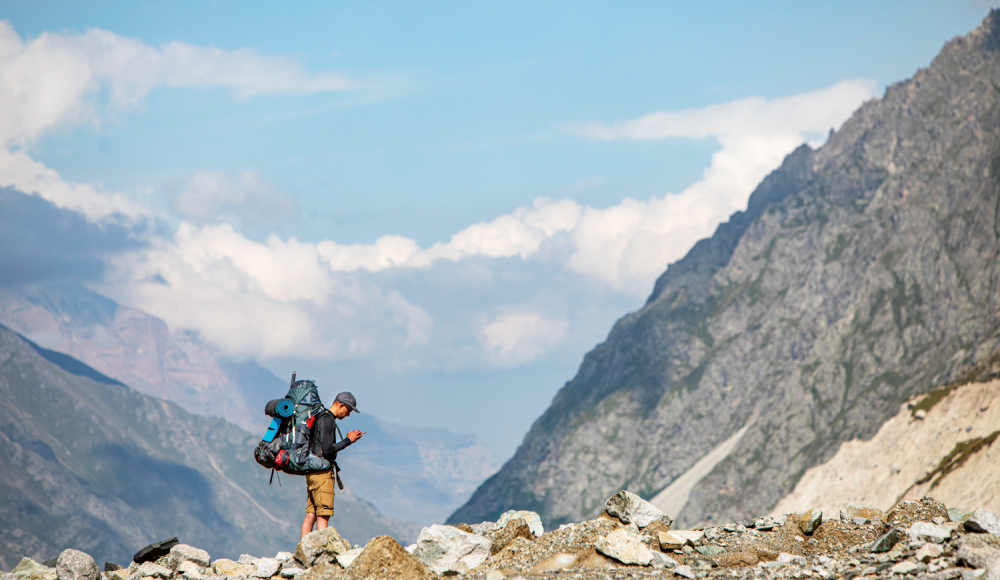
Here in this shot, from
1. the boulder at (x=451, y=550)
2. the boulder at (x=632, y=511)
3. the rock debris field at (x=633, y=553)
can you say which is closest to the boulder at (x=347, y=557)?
the rock debris field at (x=633, y=553)

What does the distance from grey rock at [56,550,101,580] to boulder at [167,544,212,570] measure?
176 centimetres

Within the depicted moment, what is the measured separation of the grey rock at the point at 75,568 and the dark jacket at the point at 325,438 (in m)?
6.07

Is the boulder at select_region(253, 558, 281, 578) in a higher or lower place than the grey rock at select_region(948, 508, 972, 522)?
higher

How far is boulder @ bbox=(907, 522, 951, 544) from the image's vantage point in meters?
18.7

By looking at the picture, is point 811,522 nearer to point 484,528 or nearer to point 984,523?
point 984,523

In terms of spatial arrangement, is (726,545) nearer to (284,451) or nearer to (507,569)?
(507,569)

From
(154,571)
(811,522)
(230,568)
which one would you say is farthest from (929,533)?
(154,571)

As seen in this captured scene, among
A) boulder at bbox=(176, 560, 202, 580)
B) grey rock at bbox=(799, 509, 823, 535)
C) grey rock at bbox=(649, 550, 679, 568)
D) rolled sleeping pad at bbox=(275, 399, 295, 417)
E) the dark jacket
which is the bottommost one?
grey rock at bbox=(649, 550, 679, 568)

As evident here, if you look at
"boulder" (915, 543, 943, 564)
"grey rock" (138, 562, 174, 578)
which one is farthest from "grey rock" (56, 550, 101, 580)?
"boulder" (915, 543, 943, 564)

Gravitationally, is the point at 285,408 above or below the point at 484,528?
above

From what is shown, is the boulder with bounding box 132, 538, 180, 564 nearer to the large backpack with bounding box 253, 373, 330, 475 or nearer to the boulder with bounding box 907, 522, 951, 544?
the large backpack with bounding box 253, 373, 330, 475

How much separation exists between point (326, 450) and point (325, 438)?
0.30 metres

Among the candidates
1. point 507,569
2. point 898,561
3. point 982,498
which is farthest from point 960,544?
point 982,498

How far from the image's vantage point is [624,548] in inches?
742
